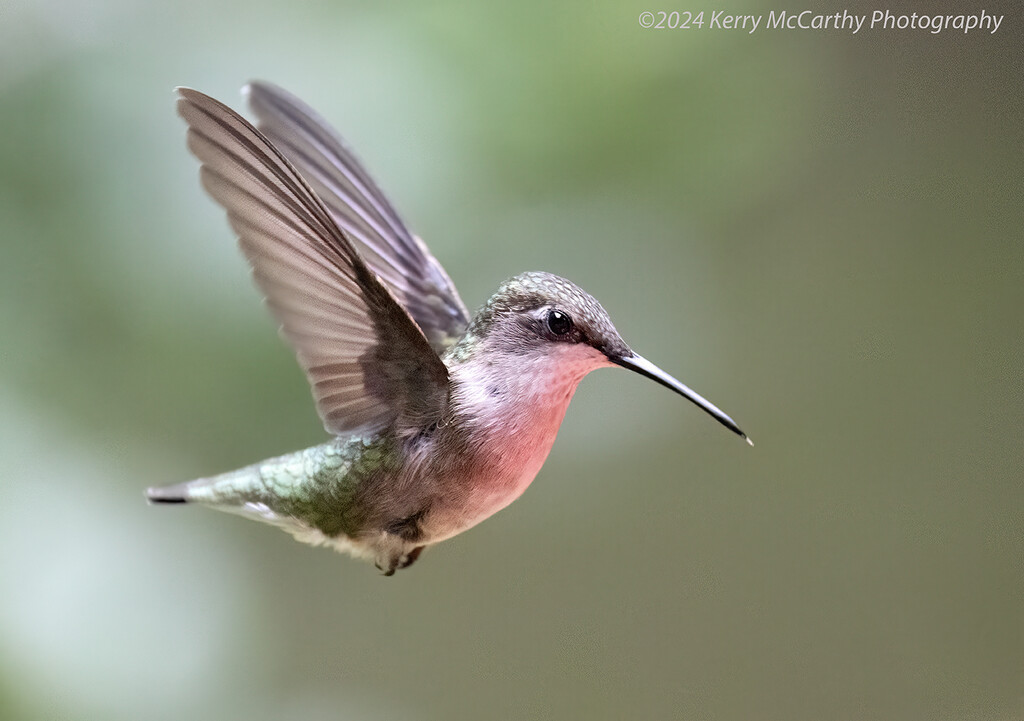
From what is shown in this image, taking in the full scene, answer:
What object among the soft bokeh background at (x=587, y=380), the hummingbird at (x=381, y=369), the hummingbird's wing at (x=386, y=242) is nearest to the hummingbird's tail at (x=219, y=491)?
the hummingbird at (x=381, y=369)

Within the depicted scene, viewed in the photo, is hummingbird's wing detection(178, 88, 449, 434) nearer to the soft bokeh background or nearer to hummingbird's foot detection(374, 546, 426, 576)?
hummingbird's foot detection(374, 546, 426, 576)

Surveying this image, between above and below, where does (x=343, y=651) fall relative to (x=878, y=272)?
below

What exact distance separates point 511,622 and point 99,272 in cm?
96

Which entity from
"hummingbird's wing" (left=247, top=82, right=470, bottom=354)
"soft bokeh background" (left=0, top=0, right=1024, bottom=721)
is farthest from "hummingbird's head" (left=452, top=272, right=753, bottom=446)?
"soft bokeh background" (left=0, top=0, right=1024, bottom=721)

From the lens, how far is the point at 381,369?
1.77 ft

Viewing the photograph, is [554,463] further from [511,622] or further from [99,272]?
[99,272]

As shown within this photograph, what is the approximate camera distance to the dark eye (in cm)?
50

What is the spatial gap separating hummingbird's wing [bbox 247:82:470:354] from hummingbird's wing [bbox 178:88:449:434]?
124 millimetres

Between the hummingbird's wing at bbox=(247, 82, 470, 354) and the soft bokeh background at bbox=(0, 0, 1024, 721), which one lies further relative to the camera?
the soft bokeh background at bbox=(0, 0, 1024, 721)

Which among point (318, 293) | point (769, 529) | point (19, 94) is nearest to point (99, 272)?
point (19, 94)

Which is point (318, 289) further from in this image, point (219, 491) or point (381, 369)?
point (219, 491)

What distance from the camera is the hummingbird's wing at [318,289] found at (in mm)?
448

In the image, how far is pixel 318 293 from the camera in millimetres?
514

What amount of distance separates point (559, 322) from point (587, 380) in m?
1.14
